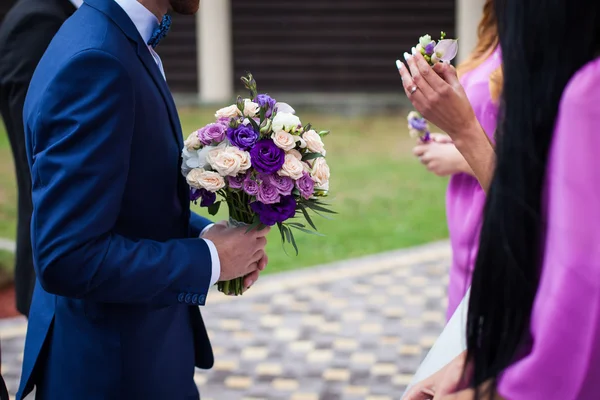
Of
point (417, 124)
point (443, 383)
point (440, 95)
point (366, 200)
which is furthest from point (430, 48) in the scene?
point (366, 200)

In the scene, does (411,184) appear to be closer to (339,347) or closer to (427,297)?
(427,297)

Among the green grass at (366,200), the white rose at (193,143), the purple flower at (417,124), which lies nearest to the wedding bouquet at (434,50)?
the white rose at (193,143)

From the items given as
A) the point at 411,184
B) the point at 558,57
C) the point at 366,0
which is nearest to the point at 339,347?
the point at 558,57

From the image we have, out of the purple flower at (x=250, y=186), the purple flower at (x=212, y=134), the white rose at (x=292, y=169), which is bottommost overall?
the purple flower at (x=250, y=186)

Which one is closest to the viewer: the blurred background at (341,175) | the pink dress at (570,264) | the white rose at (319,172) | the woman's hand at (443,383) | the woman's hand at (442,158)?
the pink dress at (570,264)

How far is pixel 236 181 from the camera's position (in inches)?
79.9

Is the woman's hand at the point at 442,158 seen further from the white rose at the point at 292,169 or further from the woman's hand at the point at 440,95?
the white rose at the point at 292,169

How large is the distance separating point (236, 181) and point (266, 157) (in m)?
0.10

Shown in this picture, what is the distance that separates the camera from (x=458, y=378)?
1488 millimetres

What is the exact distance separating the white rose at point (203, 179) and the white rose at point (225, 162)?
21mm

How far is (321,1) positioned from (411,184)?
5.74 metres

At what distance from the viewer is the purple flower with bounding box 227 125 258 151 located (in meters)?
2.03

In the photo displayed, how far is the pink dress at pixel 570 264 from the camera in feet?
3.98

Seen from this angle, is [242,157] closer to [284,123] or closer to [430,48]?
[284,123]
